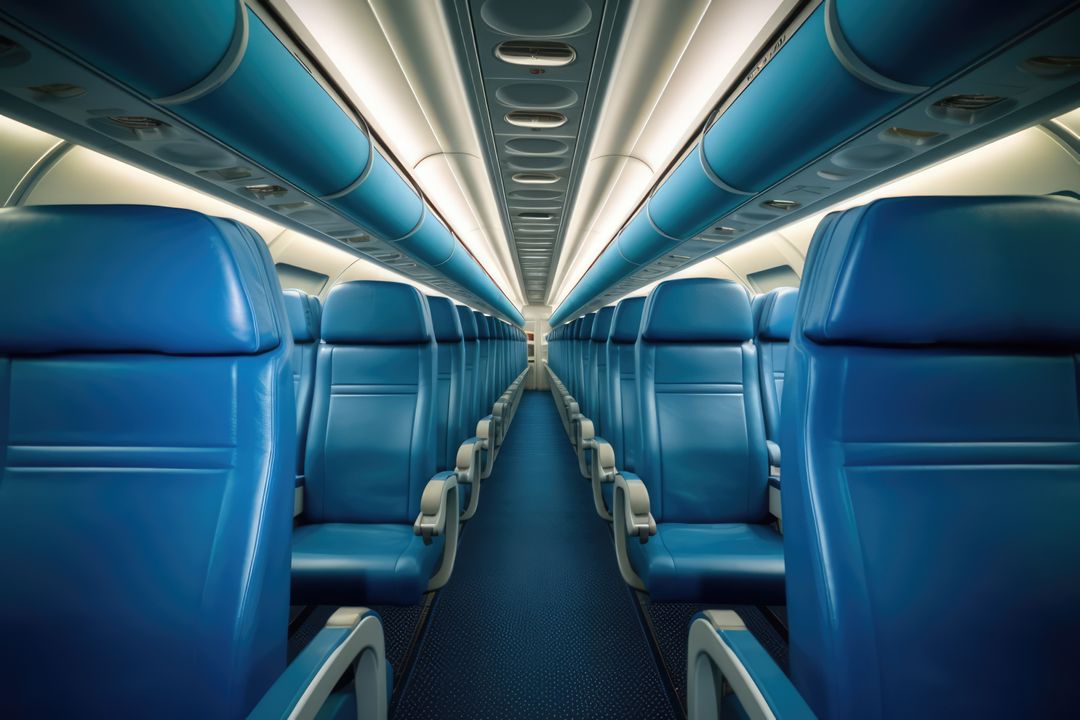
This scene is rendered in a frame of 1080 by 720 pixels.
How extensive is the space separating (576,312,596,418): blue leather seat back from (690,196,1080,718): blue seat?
12.2 feet

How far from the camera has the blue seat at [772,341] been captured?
2.58 metres

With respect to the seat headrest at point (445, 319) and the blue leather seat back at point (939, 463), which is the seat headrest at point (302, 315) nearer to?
the seat headrest at point (445, 319)

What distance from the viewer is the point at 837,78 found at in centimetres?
146

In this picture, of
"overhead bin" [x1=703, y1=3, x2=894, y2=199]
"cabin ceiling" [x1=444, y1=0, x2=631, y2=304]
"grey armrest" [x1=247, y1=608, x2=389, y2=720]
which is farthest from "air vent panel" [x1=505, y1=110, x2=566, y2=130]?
"grey armrest" [x1=247, y1=608, x2=389, y2=720]

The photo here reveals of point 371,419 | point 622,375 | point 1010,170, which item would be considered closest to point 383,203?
point 371,419

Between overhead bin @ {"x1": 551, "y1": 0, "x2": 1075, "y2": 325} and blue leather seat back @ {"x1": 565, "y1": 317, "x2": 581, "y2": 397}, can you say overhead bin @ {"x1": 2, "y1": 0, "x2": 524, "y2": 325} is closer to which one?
overhead bin @ {"x1": 551, "y1": 0, "x2": 1075, "y2": 325}

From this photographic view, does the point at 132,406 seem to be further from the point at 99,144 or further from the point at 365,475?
the point at 99,144

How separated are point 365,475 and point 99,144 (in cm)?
206

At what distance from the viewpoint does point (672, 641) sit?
2.07 metres

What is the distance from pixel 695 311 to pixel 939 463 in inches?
55.2

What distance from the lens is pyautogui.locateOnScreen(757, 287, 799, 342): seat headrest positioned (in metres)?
2.72

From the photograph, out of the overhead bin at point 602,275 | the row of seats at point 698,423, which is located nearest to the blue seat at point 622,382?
the row of seats at point 698,423

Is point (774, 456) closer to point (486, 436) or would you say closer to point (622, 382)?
point (622, 382)

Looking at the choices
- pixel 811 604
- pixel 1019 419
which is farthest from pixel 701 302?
pixel 811 604
